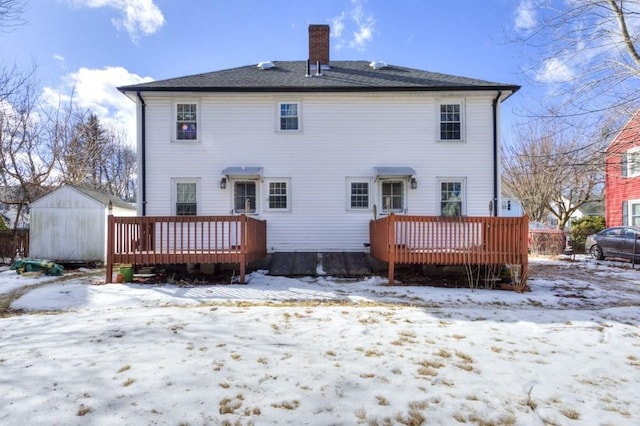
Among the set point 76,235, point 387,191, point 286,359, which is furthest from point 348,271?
point 76,235

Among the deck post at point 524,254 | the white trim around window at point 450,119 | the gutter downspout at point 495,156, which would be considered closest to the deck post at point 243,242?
the deck post at point 524,254

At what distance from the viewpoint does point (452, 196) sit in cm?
1069

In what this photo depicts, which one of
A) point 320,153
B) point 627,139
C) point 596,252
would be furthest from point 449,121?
point 596,252

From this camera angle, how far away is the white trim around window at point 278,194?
1062 centimetres

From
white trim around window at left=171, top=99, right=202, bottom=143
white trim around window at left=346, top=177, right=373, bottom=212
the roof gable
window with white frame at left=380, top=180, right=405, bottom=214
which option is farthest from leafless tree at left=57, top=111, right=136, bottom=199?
the roof gable

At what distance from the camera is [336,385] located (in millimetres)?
2961

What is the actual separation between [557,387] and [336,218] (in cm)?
787

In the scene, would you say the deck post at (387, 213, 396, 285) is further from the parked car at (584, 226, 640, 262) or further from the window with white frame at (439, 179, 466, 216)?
the parked car at (584, 226, 640, 262)

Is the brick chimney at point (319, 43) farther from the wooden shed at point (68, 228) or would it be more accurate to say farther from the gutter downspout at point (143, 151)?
the wooden shed at point (68, 228)

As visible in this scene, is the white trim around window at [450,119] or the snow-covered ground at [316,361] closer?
the snow-covered ground at [316,361]

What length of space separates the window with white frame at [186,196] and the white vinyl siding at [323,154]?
0.22 metres

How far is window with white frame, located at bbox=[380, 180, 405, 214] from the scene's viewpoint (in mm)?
10695

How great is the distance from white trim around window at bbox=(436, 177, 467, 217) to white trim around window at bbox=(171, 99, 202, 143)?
304 inches

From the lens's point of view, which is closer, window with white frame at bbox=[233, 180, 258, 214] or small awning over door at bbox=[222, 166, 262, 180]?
small awning over door at bbox=[222, 166, 262, 180]
